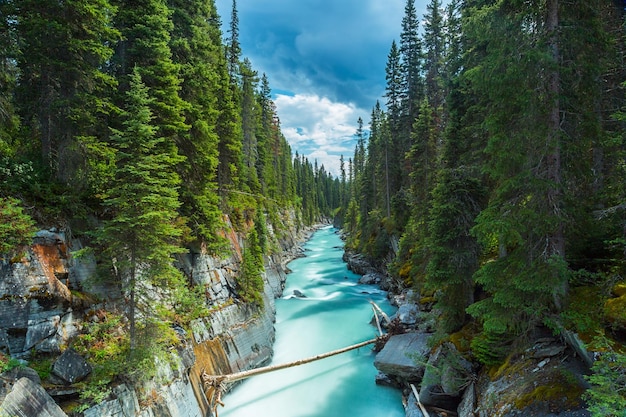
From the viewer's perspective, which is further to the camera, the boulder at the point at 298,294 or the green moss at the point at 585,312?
the boulder at the point at 298,294

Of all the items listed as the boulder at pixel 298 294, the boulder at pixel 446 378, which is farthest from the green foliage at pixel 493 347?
the boulder at pixel 298 294

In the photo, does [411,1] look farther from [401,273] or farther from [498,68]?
[498,68]

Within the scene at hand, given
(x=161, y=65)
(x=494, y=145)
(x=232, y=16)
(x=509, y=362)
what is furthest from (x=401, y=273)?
(x=232, y=16)

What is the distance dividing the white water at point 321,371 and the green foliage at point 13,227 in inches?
363

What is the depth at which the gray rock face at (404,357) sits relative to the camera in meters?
12.9

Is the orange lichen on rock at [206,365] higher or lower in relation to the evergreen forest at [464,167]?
lower

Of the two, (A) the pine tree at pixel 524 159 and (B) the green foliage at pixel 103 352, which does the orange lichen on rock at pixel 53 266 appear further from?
(A) the pine tree at pixel 524 159

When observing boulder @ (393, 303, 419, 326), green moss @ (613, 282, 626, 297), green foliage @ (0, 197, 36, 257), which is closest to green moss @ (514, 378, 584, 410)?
green moss @ (613, 282, 626, 297)

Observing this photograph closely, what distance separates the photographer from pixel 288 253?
45656 millimetres

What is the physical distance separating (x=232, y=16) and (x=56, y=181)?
25.8 meters

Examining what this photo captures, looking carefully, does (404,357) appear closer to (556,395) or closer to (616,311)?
(556,395)

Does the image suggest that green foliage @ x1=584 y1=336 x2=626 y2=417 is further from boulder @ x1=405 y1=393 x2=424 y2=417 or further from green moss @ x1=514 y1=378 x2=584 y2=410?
boulder @ x1=405 y1=393 x2=424 y2=417

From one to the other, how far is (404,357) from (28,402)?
12.6 m

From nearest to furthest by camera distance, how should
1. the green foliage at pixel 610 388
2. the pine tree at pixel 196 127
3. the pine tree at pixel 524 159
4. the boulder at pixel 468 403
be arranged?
the green foliage at pixel 610 388, the pine tree at pixel 524 159, the boulder at pixel 468 403, the pine tree at pixel 196 127
